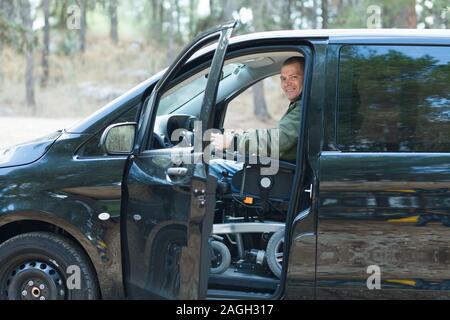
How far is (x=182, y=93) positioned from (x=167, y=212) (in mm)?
1105

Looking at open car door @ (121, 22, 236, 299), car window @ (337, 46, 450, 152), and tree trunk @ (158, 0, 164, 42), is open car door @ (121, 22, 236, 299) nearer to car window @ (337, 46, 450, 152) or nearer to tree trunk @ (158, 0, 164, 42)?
car window @ (337, 46, 450, 152)

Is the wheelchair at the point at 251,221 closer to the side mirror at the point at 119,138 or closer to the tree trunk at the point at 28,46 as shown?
the side mirror at the point at 119,138

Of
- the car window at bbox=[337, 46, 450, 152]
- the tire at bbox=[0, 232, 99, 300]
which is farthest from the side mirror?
the car window at bbox=[337, 46, 450, 152]

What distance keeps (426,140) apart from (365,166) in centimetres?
39

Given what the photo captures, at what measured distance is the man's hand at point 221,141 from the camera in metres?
3.44

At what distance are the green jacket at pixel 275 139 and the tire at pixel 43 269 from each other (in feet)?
4.07

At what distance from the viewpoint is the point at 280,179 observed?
3.75 m

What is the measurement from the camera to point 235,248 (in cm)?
390

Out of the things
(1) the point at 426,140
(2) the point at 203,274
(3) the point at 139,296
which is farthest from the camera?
(3) the point at 139,296

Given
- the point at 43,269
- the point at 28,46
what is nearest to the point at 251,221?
the point at 43,269

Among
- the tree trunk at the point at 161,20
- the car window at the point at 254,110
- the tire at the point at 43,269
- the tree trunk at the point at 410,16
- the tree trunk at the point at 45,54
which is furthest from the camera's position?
the tree trunk at the point at 161,20

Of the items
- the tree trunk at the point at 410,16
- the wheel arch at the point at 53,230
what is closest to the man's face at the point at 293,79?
the wheel arch at the point at 53,230

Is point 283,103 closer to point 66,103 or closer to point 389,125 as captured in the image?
point 66,103

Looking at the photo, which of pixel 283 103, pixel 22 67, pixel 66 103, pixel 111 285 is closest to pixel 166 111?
pixel 111 285
